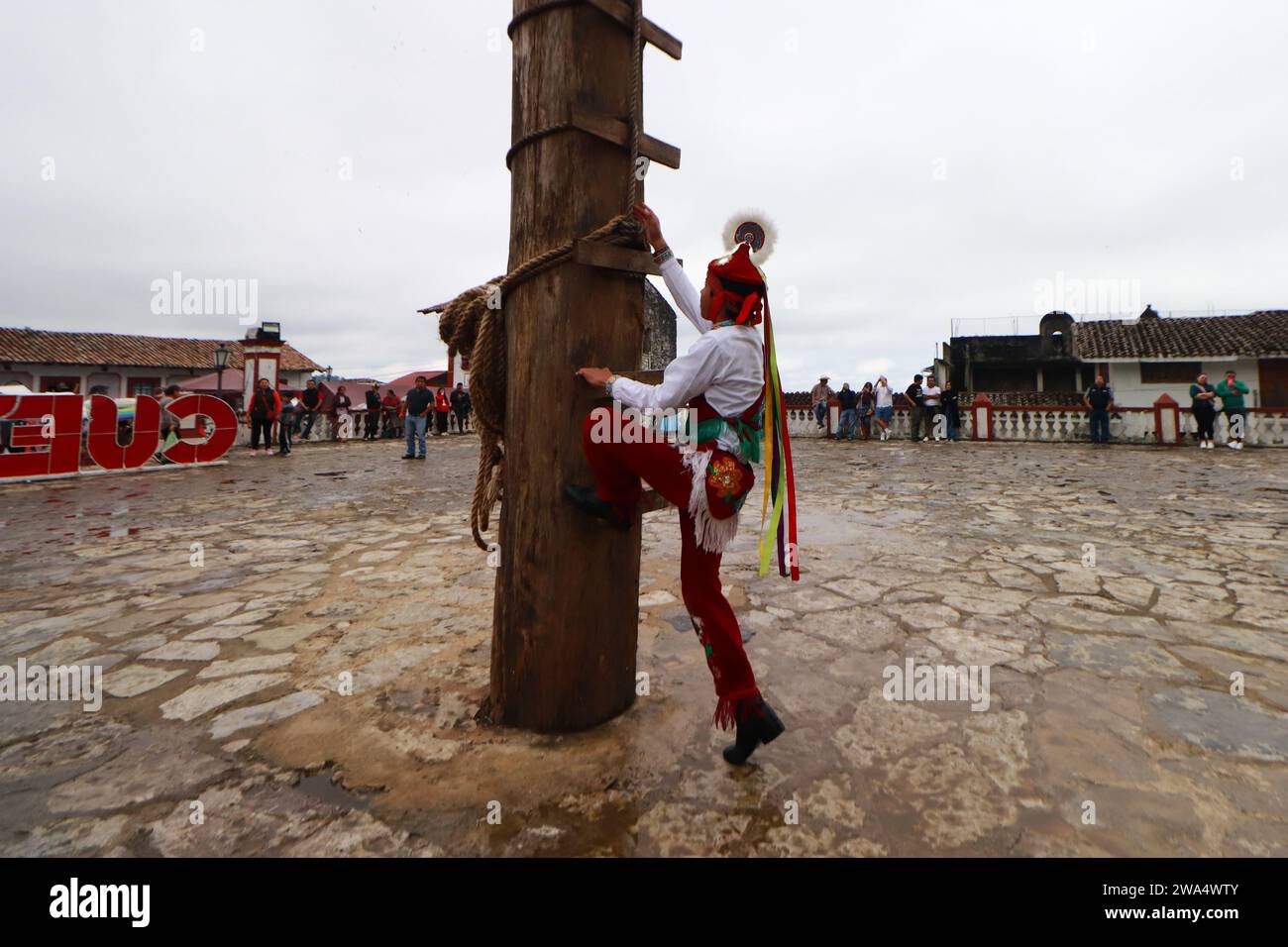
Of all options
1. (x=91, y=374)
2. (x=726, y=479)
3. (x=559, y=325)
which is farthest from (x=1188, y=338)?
(x=91, y=374)

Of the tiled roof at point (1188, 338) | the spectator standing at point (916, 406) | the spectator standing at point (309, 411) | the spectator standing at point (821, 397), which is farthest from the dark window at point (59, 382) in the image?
the tiled roof at point (1188, 338)

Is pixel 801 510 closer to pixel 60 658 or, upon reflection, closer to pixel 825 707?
pixel 825 707

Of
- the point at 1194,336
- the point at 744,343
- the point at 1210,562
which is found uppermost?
the point at 1194,336

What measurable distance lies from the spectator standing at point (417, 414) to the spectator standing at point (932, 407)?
506 inches

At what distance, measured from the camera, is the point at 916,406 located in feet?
57.6

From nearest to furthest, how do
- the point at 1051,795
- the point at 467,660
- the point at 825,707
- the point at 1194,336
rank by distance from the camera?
the point at 1051,795 → the point at 825,707 → the point at 467,660 → the point at 1194,336

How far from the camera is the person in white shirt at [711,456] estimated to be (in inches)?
78.9

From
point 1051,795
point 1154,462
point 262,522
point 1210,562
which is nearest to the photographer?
point 1051,795

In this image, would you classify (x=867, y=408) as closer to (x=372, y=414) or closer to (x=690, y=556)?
(x=372, y=414)

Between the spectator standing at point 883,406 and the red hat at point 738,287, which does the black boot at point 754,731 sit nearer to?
the red hat at point 738,287

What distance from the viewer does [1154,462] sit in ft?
38.3

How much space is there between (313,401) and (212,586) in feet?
57.8
